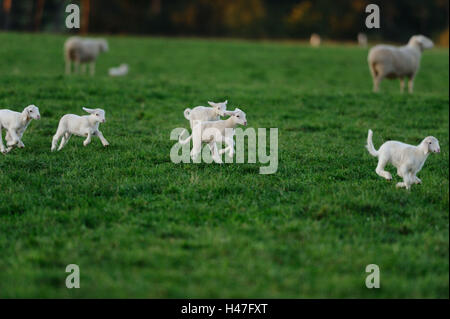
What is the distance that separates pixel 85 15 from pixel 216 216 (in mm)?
46148

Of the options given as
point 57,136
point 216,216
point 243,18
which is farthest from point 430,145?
point 243,18

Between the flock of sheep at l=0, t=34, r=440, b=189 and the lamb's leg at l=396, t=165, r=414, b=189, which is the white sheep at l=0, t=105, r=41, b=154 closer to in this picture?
the flock of sheep at l=0, t=34, r=440, b=189

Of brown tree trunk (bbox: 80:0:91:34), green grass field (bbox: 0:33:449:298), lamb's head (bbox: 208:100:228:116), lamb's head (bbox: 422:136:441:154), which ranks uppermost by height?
brown tree trunk (bbox: 80:0:91:34)

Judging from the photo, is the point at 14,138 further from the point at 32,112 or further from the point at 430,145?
the point at 430,145

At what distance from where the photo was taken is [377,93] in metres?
16.0

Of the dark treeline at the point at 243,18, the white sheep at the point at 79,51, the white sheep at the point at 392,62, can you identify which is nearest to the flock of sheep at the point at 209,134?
the white sheep at the point at 392,62

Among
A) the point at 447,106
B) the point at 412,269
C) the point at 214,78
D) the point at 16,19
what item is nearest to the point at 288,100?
the point at 447,106

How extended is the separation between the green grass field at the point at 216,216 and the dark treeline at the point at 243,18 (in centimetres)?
4444

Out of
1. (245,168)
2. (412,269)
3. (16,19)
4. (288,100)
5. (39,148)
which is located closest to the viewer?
(412,269)

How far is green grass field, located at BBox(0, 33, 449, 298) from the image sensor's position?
4980 millimetres

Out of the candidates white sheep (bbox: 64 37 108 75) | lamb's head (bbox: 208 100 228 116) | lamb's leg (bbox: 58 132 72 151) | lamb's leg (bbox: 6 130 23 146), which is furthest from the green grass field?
white sheep (bbox: 64 37 108 75)

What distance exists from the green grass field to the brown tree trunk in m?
36.4
